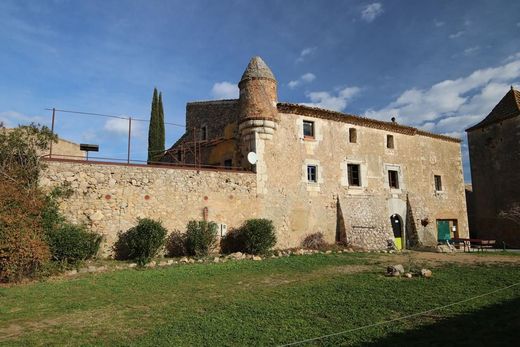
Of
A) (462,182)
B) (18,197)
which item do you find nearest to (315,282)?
(18,197)

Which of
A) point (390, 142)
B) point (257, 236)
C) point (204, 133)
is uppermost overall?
point (204, 133)

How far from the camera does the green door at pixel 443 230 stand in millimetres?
23609

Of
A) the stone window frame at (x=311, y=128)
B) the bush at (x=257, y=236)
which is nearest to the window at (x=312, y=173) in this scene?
the stone window frame at (x=311, y=128)

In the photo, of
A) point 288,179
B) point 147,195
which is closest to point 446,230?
point 288,179

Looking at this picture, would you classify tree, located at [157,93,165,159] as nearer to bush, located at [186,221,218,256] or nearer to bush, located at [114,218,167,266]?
bush, located at [186,221,218,256]

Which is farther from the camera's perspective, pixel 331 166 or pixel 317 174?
pixel 331 166

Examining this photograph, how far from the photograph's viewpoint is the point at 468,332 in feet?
19.5

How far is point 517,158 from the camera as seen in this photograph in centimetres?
2342

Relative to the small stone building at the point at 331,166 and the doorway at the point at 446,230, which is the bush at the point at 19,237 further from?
the doorway at the point at 446,230

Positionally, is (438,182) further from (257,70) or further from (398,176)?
(257,70)

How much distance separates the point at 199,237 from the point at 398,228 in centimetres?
1344

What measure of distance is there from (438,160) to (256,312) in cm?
2175

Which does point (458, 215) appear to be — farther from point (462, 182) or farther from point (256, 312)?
point (256, 312)

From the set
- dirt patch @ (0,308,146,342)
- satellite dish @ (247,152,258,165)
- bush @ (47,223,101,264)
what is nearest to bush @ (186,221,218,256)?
bush @ (47,223,101,264)
